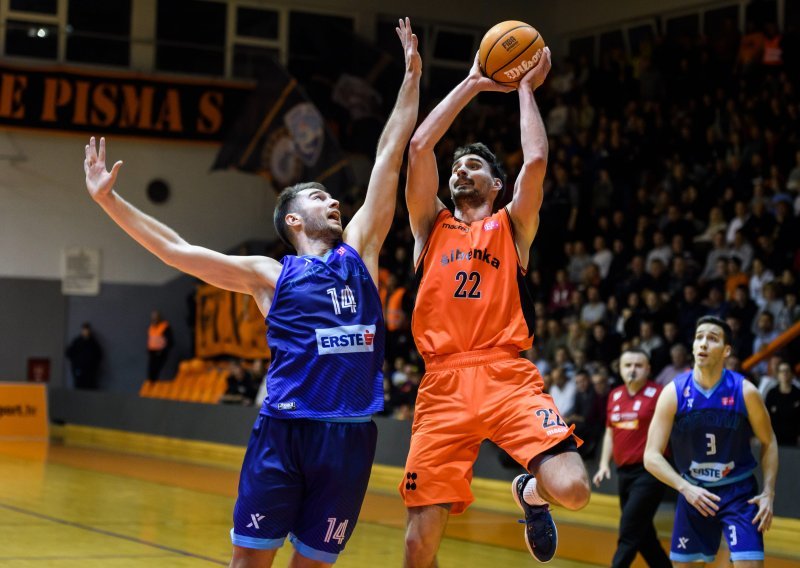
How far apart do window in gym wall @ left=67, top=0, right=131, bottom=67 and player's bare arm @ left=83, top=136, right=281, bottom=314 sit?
19.1 meters

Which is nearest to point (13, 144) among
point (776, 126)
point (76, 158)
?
point (76, 158)

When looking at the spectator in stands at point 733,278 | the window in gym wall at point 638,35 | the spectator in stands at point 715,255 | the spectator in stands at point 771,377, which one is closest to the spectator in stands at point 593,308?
the spectator in stands at point 715,255

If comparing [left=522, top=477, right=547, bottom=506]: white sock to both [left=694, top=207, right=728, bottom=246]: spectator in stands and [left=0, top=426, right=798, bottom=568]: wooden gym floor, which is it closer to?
[left=0, top=426, right=798, bottom=568]: wooden gym floor

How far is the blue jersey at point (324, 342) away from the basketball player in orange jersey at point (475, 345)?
30.6 inches

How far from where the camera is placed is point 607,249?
17.2m

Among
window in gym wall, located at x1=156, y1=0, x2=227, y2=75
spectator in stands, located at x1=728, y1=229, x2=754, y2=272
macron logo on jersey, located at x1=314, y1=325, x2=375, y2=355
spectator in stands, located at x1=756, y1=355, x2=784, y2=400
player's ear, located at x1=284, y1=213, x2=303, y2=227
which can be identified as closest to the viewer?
macron logo on jersey, located at x1=314, y1=325, x2=375, y2=355

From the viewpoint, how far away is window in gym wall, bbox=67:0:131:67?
76.3 ft

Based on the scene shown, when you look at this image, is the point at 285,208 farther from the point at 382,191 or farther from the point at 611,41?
the point at 611,41

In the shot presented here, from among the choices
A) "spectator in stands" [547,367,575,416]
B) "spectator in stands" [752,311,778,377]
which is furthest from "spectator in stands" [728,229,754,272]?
"spectator in stands" [547,367,575,416]

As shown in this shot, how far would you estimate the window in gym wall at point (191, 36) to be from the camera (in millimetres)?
23766

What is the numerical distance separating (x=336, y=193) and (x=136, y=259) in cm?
579

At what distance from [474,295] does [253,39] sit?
19339mm

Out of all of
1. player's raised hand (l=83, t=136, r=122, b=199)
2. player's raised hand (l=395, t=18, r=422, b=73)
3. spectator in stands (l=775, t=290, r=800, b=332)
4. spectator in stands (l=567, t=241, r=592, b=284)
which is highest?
player's raised hand (l=395, t=18, r=422, b=73)

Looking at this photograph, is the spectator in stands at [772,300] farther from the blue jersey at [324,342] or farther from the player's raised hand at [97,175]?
the player's raised hand at [97,175]
